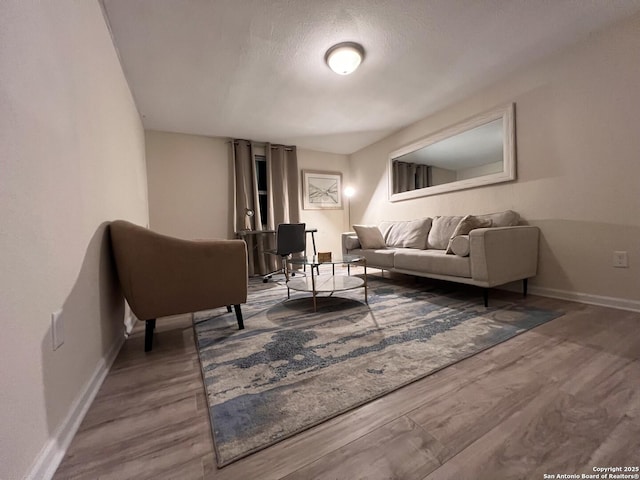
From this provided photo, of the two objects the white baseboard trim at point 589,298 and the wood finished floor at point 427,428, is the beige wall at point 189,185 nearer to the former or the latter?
the wood finished floor at point 427,428

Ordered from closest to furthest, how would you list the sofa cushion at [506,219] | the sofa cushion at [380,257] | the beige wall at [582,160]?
1. the beige wall at [582,160]
2. the sofa cushion at [506,219]
3. the sofa cushion at [380,257]

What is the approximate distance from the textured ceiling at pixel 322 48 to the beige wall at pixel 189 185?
0.61 metres

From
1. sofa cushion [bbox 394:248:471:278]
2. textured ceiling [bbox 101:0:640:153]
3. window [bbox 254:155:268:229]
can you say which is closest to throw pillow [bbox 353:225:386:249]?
sofa cushion [bbox 394:248:471:278]

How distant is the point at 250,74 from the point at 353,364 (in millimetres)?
2565

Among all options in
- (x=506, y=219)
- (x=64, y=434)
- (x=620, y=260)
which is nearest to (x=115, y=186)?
(x=64, y=434)

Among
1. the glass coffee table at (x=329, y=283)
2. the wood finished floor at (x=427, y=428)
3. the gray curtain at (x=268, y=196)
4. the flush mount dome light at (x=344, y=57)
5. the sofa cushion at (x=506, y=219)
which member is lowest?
the wood finished floor at (x=427, y=428)

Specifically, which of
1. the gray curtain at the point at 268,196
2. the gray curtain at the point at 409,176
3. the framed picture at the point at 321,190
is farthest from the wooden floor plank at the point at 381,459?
the framed picture at the point at 321,190

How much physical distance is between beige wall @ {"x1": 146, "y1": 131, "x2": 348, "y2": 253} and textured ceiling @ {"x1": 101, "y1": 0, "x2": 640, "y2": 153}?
0.61 meters

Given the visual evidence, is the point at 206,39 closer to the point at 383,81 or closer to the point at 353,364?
the point at 383,81

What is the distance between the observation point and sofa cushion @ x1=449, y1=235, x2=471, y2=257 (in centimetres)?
212

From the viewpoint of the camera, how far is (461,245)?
7.09 ft

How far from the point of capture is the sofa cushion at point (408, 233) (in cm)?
316

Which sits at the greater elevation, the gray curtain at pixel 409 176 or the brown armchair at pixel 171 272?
the gray curtain at pixel 409 176

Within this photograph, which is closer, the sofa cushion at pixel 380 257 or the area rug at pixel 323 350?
the area rug at pixel 323 350
